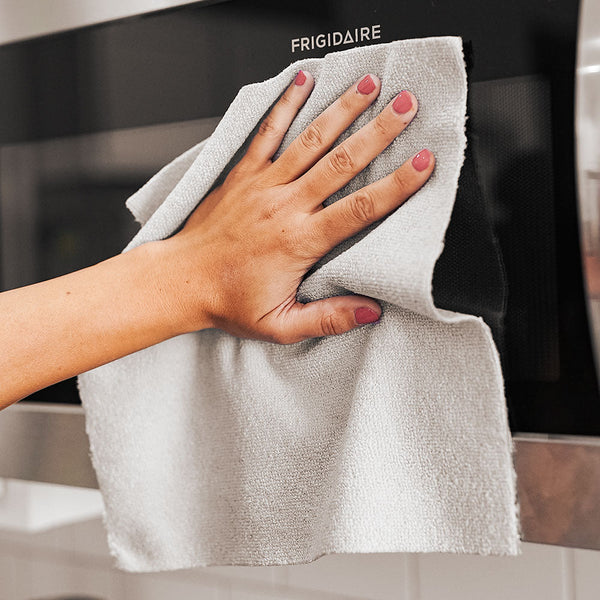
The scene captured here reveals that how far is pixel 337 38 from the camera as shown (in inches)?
16.4

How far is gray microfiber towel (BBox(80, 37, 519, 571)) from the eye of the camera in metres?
0.38

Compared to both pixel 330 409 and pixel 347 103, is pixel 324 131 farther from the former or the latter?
pixel 330 409

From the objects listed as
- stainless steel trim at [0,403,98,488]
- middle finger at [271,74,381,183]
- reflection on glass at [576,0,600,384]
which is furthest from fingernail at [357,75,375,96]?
stainless steel trim at [0,403,98,488]

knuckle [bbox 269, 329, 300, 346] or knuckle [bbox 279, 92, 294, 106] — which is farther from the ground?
knuckle [bbox 279, 92, 294, 106]

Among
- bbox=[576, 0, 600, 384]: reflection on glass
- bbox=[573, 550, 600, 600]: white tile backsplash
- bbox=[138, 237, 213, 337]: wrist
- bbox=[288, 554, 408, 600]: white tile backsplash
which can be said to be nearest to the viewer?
bbox=[576, 0, 600, 384]: reflection on glass

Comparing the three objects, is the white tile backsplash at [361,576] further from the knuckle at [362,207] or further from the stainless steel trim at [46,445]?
the knuckle at [362,207]

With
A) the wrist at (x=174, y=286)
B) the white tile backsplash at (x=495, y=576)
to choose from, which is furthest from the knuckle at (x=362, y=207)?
the white tile backsplash at (x=495, y=576)

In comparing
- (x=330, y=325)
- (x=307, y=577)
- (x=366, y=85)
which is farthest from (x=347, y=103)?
(x=307, y=577)

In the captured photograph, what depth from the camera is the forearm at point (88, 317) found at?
47cm

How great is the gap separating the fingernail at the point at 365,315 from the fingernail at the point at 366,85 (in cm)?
11

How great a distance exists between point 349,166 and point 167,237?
0.43 feet

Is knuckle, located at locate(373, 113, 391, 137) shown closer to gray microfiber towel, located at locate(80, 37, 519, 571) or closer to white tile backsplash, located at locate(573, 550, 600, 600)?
gray microfiber towel, located at locate(80, 37, 519, 571)

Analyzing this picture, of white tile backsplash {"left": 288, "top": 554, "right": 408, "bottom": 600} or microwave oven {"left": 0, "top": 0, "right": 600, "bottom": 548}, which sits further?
white tile backsplash {"left": 288, "top": 554, "right": 408, "bottom": 600}

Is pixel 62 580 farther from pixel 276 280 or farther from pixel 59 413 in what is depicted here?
pixel 276 280
